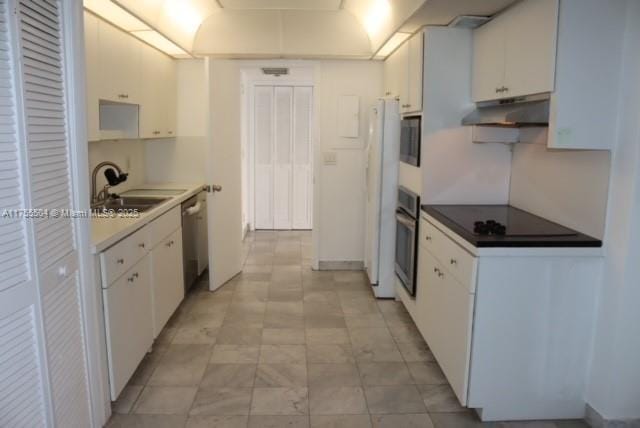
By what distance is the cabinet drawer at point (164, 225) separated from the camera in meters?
3.12

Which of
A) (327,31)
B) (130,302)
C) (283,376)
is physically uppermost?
(327,31)

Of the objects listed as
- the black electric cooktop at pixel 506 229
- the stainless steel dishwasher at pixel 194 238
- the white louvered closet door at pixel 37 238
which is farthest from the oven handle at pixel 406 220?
the white louvered closet door at pixel 37 238

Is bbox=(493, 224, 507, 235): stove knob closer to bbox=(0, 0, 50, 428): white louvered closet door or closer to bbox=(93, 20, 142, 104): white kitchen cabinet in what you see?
bbox=(0, 0, 50, 428): white louvered closet door

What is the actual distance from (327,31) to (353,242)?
2011 mm

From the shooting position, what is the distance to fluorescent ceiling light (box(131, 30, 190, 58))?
11.5 ft

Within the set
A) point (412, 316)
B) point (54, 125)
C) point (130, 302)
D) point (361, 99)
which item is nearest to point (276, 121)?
point (361, 99)

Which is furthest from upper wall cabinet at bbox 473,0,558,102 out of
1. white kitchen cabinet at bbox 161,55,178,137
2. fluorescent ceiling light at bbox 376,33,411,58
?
white kitchen cabinet at bbox 161,55,178,137

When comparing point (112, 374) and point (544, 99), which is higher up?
point (544, 99)

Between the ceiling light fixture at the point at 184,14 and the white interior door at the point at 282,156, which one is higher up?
the ceiling light fixture at the point at 184,14

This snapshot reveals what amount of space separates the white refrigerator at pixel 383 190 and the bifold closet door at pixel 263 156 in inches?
103

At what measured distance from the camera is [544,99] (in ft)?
7.76

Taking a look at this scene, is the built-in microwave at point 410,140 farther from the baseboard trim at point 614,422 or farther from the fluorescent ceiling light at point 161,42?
the fluorescent ceiling light at point 161,42

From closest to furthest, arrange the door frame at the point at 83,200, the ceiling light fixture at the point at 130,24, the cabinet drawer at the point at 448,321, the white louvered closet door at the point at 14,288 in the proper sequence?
1. the white louvered closet door at the point at 14,288
2. the door frame at the point at 83,200
3. the cabinet drawer at the point at 448,321
4. the ceiling light fixture at the point at 130,24

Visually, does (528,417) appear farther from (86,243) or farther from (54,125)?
(54,125)
